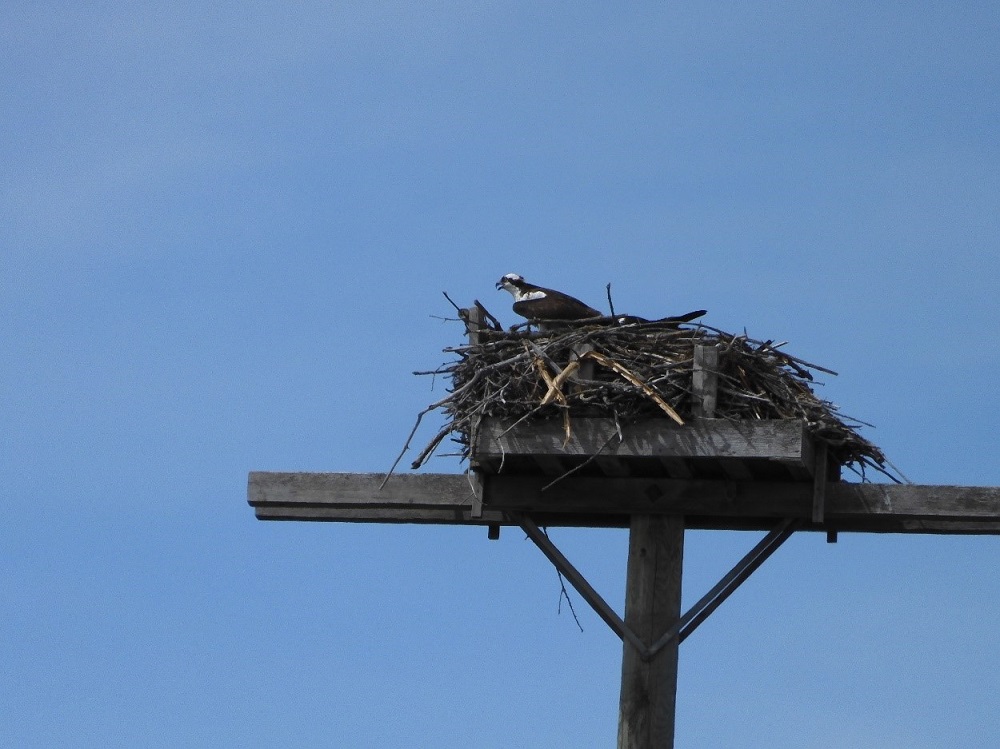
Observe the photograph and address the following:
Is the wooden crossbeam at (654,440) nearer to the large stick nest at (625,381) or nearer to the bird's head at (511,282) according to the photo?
the large stick nest at (625,381)

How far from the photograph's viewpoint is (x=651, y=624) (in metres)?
5.81

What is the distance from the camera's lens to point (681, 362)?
6359mm

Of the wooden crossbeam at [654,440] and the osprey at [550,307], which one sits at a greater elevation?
the osprey at [550,307]

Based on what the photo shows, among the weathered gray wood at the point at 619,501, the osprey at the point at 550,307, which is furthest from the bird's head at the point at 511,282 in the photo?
the weathered gray wood at the point at 619,501

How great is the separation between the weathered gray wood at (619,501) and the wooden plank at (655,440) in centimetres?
26

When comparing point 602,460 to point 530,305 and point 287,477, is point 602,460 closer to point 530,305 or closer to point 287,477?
point 287,477

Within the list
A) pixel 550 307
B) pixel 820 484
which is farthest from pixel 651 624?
pixel 550 307

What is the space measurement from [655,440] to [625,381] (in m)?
0.43

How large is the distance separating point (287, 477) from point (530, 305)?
89.2 inches

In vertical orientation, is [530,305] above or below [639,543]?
above

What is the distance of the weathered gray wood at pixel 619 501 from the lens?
5969 millimetres

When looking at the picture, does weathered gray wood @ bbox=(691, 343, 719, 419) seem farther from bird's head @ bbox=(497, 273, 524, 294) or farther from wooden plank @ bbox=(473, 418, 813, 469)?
bird's head @ bbox=(497, 273, 524, 294)

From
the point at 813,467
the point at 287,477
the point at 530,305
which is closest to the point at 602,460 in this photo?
the point at 813,467

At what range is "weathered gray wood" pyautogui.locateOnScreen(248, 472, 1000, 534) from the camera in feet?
19.6
